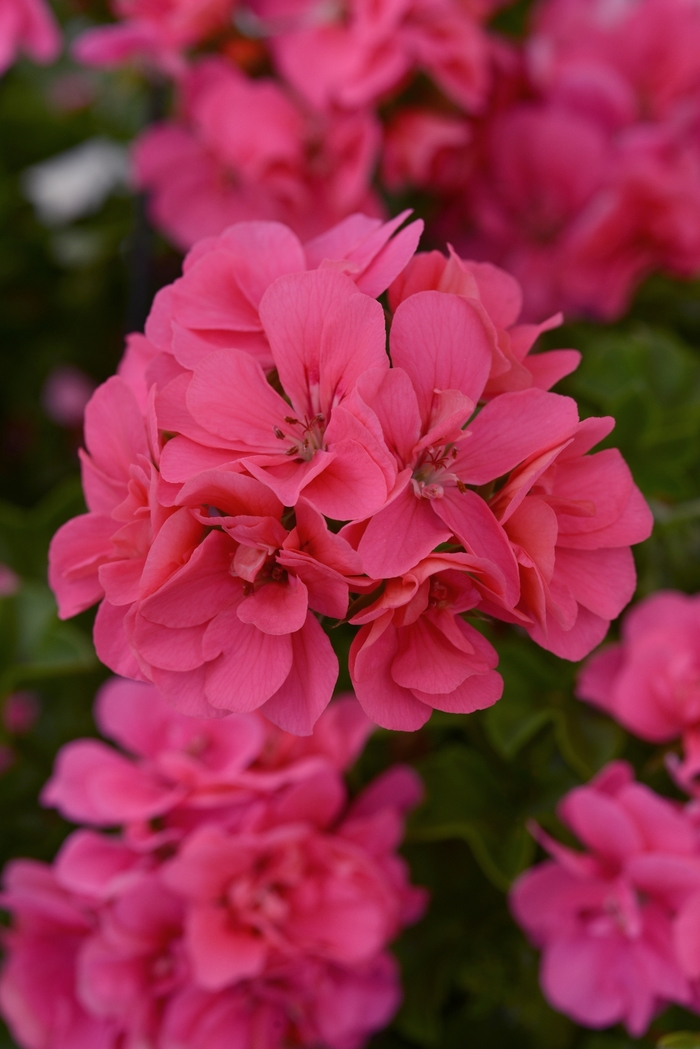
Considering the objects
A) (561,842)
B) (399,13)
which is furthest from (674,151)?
(561,842)

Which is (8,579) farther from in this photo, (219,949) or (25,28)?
(25,28)

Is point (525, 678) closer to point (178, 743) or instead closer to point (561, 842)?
point (561, 842)

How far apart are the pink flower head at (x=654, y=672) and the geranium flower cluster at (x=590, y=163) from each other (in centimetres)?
30

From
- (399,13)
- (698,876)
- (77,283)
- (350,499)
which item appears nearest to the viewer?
(350,499)

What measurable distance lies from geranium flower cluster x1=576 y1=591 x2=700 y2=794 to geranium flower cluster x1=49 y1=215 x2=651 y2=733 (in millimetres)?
181

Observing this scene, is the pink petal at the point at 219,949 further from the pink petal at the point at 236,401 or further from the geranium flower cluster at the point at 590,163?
the geranium flower cluster at the point at 590,163

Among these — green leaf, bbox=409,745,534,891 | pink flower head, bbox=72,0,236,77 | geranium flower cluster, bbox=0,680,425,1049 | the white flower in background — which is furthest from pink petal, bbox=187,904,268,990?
the white flower in background

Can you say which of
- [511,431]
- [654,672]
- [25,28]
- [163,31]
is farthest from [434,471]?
[25,28]

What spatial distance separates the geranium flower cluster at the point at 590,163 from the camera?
2.57 ft

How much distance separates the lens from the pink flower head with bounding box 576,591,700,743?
0.51 m

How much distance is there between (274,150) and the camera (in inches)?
29.0

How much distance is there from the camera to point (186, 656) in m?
0.33

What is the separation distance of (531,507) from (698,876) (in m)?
0.25

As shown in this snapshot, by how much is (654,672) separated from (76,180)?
1.10 meters
